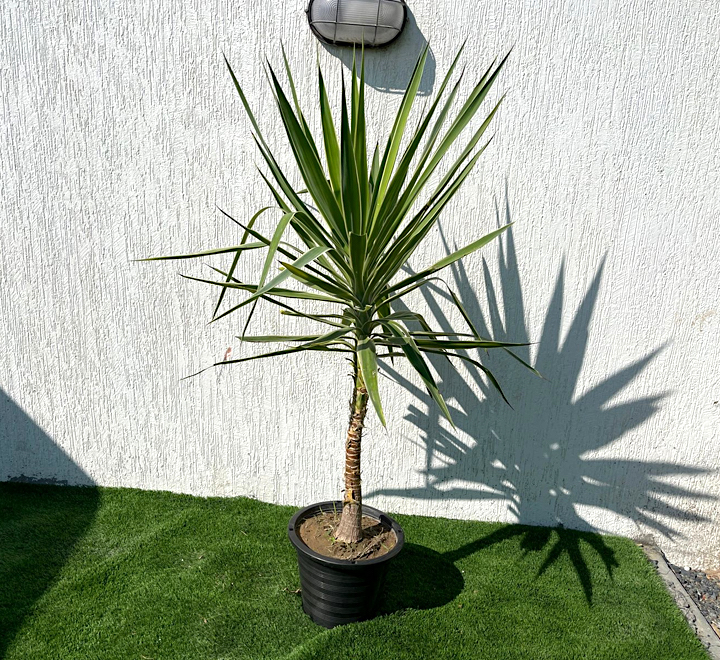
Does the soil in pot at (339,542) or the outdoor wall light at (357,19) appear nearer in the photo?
the soil in pot at (339,542)

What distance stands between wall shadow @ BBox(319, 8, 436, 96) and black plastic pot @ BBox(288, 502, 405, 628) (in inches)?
75.7

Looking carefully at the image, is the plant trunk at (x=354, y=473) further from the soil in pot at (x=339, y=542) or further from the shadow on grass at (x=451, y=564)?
the shadow on grass at (x=451, y=564)

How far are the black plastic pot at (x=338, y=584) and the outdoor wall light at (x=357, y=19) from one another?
6.73ft

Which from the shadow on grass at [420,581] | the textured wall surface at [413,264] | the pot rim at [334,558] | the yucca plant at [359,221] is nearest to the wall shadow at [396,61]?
the textured wall surface at [413,264]

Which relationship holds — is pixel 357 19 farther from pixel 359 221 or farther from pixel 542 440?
pixel 542 440

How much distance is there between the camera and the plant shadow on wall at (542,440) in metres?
2.90

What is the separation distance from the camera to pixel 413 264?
9.40 ft

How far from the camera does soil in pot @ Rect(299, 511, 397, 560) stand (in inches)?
88.8

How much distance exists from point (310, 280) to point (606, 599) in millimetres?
1863

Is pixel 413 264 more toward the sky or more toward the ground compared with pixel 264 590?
more toward the sky

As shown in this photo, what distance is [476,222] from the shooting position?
9.28 ft

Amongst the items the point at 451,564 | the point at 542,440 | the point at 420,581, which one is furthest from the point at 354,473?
the point at 542,440

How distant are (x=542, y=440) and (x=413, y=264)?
1089 millimetres

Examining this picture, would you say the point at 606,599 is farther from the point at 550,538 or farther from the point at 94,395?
the point at 94,395
